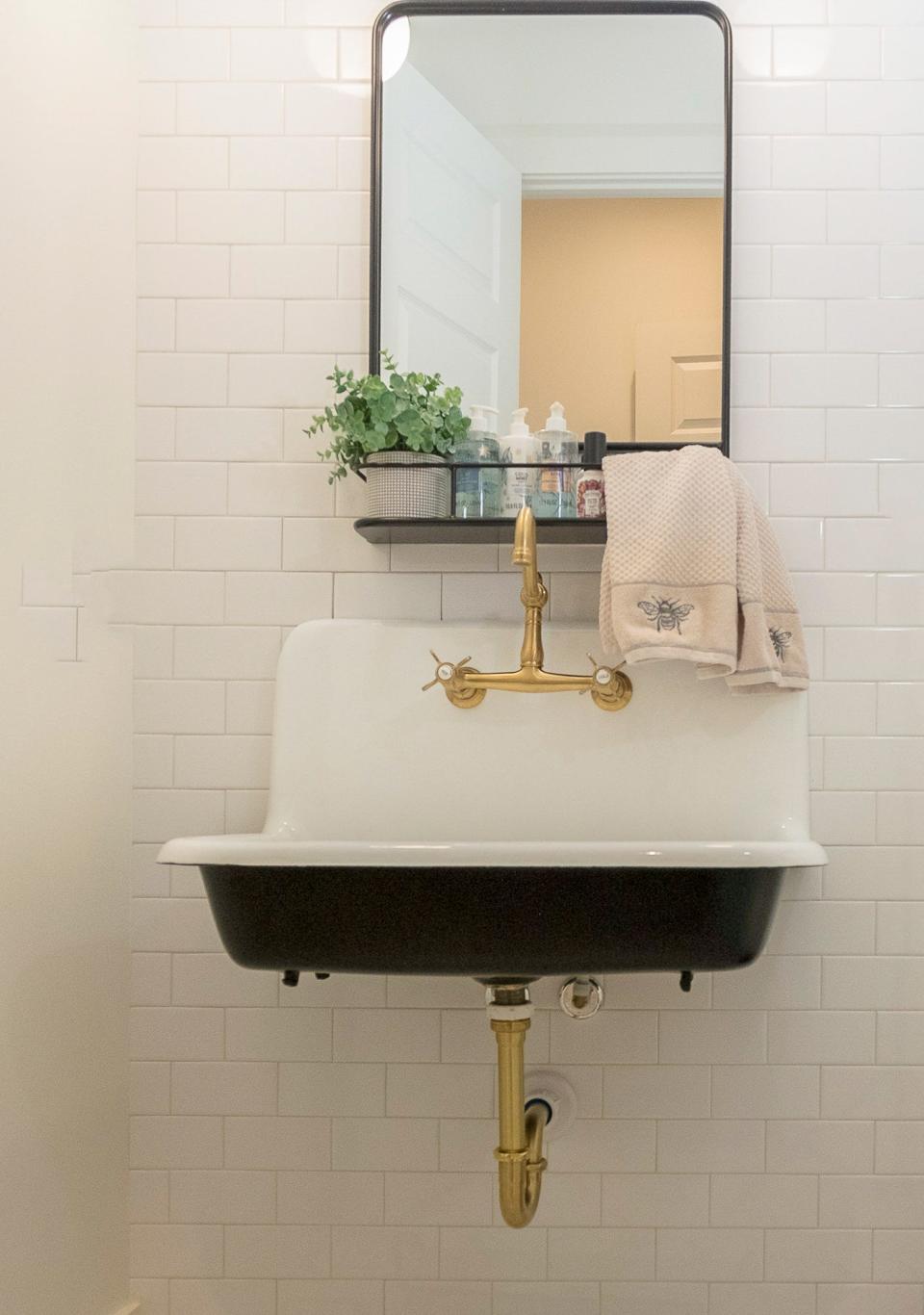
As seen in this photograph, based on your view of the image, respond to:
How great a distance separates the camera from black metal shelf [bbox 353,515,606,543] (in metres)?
1.63

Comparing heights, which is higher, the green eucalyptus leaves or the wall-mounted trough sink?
the green eucalyptus leaves

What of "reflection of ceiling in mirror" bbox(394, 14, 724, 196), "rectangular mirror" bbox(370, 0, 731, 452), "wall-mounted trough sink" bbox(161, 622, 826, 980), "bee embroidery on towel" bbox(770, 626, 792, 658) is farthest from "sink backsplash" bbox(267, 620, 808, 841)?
"reflection of ceiling in mirror" bbox(394, 14, 724, 196)

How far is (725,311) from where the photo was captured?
5.71ft

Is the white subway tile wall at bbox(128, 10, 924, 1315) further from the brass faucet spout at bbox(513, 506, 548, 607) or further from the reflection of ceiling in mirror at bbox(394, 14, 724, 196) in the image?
the brass faucet spout at bbox(513, 506, 548, 607)

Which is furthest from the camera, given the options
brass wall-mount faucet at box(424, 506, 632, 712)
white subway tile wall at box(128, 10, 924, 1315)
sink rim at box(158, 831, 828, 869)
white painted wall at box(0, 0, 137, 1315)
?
white subway tile wall at box(128, 10, 924, 1315)

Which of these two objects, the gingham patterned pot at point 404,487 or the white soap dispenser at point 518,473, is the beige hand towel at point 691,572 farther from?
the gingham patterned pot at point 404,487

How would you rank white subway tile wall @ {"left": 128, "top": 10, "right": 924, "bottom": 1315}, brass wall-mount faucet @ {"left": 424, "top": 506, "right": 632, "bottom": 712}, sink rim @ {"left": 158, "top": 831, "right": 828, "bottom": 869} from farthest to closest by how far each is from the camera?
white subway tile wall @ {"left": 128, "top": 10, "right": 924, "bottom": 1315} → brass wall-mount faucet @ {"left": 424, "top": 506, "right": 632, "bottom": 712} → sink rim @ {"left": 158, "top": 831, "right": 828, "bottom": 869}

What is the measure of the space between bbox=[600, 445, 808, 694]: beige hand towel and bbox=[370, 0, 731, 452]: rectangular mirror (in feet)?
0.57

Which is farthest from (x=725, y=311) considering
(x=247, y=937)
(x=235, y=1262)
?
(x=235, y=1262)

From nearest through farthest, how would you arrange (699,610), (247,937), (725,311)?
(247,937)
(699,610)
(725,311)

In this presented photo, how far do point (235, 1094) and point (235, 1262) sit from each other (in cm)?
25

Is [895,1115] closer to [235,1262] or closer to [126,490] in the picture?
[235,1262]

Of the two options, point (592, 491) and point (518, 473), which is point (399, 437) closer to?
point (518, 473)

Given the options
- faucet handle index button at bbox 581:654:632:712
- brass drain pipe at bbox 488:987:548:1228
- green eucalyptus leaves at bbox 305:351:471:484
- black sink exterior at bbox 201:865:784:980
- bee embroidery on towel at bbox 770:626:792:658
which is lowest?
brass drain pipe at bbox 488:987:548:1228
